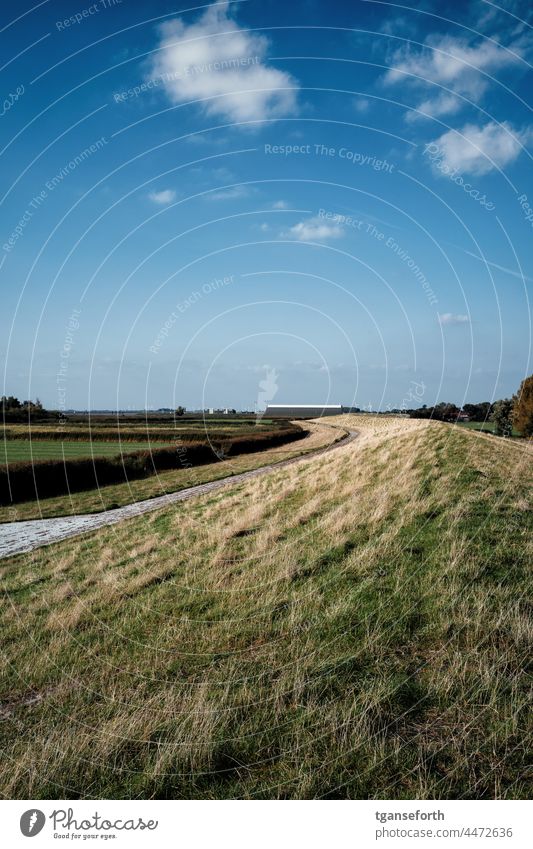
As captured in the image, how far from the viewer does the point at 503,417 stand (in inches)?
3652

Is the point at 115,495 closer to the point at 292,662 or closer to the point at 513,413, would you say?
the point at 292,662

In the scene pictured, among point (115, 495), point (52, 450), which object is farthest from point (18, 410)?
point (115, 495)

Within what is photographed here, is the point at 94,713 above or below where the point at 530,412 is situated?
below

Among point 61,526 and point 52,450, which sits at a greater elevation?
point 52,450

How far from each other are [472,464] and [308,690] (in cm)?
1261

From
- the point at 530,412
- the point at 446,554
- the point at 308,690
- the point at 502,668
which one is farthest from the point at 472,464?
the point at 530,412

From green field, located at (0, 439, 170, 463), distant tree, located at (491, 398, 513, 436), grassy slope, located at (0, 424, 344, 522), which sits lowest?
grassy slope, located at (0, 424, 344, 522)

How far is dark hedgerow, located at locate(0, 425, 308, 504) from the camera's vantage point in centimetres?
3056

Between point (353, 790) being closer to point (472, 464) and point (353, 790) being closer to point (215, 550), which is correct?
point (215, 550)

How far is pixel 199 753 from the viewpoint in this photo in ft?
15.9

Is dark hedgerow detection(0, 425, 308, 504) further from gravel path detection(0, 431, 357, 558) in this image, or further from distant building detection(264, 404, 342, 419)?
distant building detection(264, 404, 342, 419)

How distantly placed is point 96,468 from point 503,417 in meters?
81.2

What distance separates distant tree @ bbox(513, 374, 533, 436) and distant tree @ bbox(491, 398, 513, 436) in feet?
19.1

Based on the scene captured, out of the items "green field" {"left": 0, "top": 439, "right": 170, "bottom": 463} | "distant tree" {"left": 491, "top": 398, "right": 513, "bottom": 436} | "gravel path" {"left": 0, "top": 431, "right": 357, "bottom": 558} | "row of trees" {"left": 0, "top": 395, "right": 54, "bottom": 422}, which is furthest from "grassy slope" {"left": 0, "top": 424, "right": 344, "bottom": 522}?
"distant tree" {"left": 491, "top": 398, "right": 513, "bottom": 436}
